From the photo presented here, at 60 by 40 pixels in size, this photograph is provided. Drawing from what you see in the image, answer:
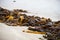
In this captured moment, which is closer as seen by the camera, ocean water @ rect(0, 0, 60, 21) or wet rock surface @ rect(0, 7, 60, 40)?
wet rock surface @ rect(0, 7, 60, 40)

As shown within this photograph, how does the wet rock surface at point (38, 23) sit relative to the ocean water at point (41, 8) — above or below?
below

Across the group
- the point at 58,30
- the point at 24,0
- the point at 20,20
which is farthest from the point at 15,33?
the point at 24,0

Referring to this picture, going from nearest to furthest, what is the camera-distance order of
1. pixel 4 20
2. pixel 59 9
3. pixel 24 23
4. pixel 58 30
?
pixel 58 30 → pixel 24 23 → pixel 4 20 → pixel 59 9

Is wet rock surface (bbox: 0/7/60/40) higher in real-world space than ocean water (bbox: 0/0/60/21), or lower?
lower

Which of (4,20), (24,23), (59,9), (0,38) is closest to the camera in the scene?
(0,38)

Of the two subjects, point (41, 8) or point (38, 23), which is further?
point (41, 8)

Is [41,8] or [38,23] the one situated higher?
[41,8]

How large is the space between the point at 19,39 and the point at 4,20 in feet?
11.4

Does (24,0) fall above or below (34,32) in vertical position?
above

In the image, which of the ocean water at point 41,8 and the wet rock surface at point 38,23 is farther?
the ocean water at point 41,8

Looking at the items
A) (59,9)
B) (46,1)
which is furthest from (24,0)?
(59,9)

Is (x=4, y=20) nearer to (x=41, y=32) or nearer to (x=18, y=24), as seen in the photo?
(x=18, y=24)

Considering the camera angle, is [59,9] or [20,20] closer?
[20,20]

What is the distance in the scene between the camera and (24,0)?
65.5 feet
